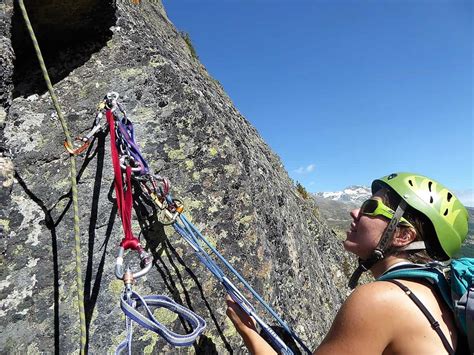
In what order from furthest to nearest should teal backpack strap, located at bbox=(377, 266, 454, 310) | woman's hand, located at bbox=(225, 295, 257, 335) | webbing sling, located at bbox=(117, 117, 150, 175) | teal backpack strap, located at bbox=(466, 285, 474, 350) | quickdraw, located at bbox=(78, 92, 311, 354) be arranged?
webbing sling, located at bbox=(117, 117, 150, 175) < woman's hand, located at bbox=(225, 295, 257, 335) < quickdraw, located at bbox=(78, 92, 311, 354) < teal backpack strap, located at bbox=(377, 266, 454, 310) < teal backpack strap, located at bbox=(466, 285, 474, 350)

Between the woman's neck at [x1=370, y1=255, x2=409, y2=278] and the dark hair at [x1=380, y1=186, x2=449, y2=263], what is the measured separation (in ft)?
0.17

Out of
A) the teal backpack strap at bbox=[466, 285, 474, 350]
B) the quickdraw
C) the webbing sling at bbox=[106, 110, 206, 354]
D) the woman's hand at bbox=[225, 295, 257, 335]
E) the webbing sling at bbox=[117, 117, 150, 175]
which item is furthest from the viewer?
the webbing sling at bbox=[117, 117, 150, 175]

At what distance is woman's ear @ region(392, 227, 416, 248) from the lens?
321 cm

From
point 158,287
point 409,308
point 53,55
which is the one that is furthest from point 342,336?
point 53,55

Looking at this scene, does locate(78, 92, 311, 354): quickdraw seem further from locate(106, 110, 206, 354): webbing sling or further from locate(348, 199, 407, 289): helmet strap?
locate(348, 199, 407, 289): helmet strap

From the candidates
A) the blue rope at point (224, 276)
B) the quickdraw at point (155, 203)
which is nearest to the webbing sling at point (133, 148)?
the quickdraw at point (155, 203)

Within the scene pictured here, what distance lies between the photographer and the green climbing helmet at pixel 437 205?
10.6ft

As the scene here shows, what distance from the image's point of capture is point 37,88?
14.6 feet

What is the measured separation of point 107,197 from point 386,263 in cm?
287

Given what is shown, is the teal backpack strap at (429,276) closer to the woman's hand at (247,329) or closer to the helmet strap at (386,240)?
the helmet strap at (386,240)

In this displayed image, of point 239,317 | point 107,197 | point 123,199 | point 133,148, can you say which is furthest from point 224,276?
point 133,148

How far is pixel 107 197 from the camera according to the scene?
13.1ft

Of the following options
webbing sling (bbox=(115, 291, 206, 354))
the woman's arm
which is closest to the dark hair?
the woman's arm

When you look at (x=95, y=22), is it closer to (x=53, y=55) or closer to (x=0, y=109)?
(x=53, y=55)
